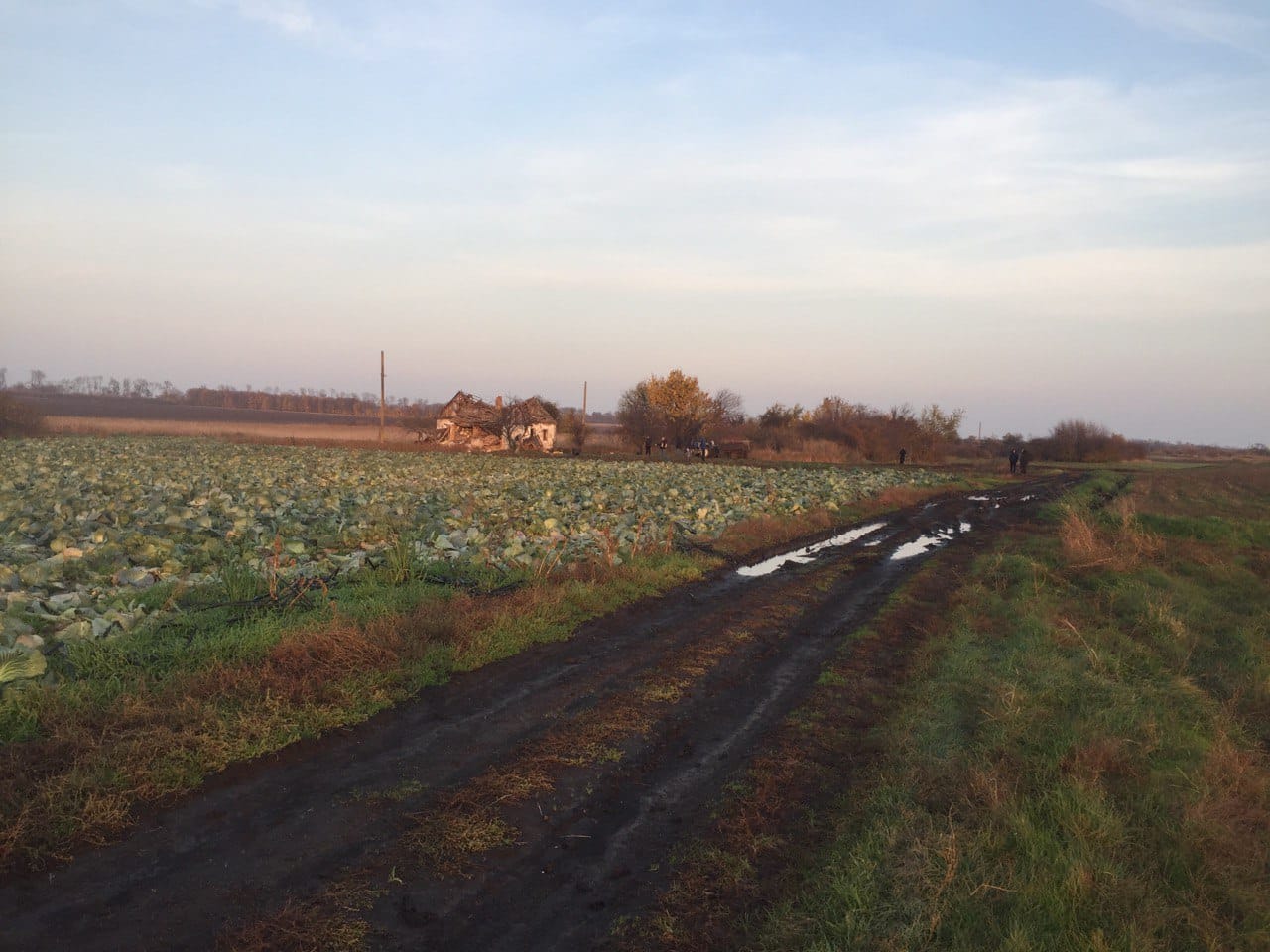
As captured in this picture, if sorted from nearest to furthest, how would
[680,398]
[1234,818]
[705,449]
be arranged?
Result: [1234,818], [705,449], [680,398]

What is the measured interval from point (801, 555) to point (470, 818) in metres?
12.6

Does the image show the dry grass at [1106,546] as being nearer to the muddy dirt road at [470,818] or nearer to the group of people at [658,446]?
the muddy dirt road at [470,818]

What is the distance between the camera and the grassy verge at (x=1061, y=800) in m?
4.01

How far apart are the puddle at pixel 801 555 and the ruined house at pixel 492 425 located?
4093 cm

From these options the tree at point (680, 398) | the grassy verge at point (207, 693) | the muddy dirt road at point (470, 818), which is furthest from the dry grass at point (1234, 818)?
the tree at point (680, 398)

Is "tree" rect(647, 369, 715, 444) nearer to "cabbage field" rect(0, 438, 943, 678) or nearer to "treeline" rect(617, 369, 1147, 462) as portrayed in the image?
"treeline" rect(617, 369, 1147, 462)

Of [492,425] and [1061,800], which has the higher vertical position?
[492,425]

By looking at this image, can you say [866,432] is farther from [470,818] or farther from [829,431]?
[470,818]

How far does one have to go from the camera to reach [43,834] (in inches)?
175

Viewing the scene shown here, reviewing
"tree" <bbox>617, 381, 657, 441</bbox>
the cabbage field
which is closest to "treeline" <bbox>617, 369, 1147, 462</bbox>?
"tree" <bbox>617, 381, 657, 441</bbox>

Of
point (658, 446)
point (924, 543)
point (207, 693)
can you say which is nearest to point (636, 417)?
point (658, 446)

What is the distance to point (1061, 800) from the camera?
5.17 m

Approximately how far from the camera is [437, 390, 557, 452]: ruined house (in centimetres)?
5875

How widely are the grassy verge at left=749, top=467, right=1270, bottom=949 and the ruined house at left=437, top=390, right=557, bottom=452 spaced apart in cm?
5076
